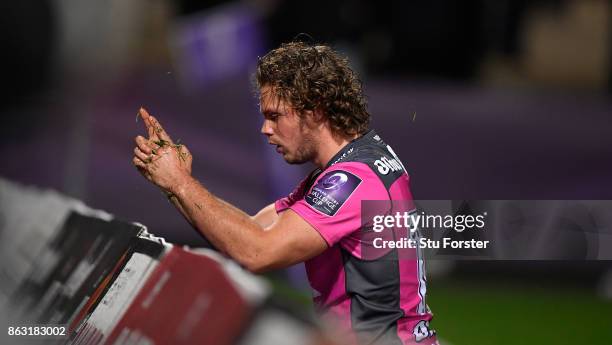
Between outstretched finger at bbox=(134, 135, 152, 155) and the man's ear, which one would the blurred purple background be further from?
outstretched finger at bbox=(134, 135, 152, 155)

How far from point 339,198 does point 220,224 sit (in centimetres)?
39

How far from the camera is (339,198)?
301cm

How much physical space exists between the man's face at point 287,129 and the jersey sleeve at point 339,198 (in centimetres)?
16

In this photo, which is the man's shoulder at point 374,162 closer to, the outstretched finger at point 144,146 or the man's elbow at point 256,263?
the man's elbow at point 256,263

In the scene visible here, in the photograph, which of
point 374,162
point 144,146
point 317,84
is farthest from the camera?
point 317,84

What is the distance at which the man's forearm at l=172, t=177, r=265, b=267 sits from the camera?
286 centimetres

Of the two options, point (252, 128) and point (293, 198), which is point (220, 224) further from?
point (252, 128)

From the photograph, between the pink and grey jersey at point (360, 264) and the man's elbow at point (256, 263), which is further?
the pink and grey jersey at point (360, 264)

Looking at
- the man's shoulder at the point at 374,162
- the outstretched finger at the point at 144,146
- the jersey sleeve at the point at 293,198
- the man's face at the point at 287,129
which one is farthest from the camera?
the jersey sleeve at the point at 293,198

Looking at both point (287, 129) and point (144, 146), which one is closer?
point (144, 146)

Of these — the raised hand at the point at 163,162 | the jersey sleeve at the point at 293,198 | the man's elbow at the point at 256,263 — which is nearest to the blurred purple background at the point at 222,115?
the jersey sleeve at the point at 293,198

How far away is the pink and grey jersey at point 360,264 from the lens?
9.89ft

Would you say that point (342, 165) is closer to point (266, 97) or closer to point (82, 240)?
point (266, 97)

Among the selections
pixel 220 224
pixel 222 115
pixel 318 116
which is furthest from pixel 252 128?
pixel 220 224
